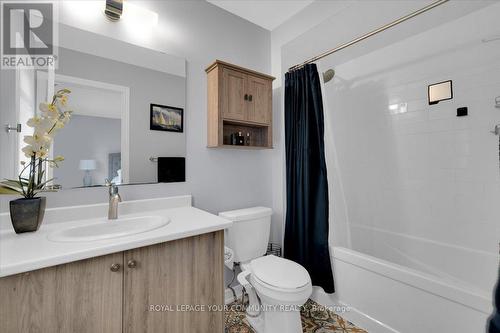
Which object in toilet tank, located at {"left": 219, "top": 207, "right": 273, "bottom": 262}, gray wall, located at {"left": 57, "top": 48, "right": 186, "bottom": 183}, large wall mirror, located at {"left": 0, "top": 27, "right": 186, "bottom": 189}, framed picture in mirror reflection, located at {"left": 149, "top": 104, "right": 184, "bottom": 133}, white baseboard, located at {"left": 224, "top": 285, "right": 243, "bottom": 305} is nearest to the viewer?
large wall mirror, located at {"left": 0, "top": 27, "right": 186, "bottom": 189}

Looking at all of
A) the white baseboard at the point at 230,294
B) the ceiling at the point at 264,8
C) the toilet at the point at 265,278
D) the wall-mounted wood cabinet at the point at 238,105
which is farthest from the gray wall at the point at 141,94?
the white baseboard at the point at 230,294

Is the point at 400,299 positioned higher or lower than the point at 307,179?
lower

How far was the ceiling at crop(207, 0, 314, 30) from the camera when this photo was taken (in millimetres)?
1859

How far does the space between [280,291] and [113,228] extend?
3.29 ft

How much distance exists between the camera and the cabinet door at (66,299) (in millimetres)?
736

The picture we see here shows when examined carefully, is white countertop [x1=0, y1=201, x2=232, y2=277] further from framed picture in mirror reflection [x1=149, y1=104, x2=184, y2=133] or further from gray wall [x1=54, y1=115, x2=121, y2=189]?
framed picture in mirror reflection [x1=149, y1=104, x2=184, y2=133]

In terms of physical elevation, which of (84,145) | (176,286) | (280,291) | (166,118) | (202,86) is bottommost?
(280,291)

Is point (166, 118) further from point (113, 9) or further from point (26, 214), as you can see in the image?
point (26, 214)

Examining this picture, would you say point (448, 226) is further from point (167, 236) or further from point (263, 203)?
point (167, 236)

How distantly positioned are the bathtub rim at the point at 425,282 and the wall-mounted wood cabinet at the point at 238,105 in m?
1.14

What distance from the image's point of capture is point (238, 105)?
178 cm

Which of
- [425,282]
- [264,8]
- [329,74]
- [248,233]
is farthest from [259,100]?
[425,282]

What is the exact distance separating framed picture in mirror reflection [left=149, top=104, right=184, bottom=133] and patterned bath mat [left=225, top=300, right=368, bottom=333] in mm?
1468

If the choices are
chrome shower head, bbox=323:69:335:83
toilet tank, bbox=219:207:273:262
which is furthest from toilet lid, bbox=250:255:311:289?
chrome shower head, bbox=323:69:335:83
